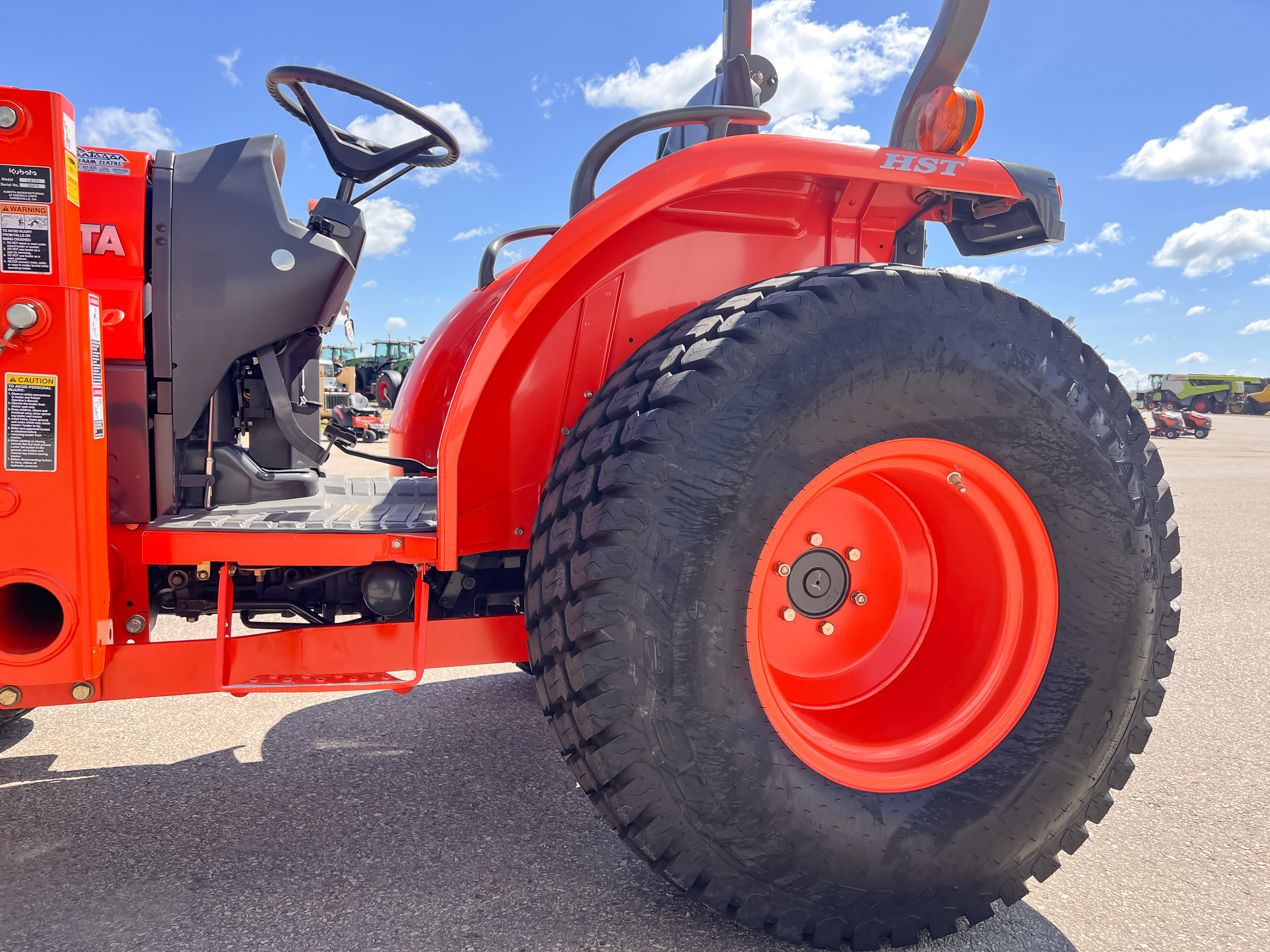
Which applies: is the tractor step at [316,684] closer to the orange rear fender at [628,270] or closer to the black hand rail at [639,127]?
the orange rear fender at [628,270]

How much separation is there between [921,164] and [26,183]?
1629 millimetres

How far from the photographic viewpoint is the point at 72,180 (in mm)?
1446

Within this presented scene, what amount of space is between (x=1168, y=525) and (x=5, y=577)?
2.20 meters

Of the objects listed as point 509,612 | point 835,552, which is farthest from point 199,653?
point 835,552

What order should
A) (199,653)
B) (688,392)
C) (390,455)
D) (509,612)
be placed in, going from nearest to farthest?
(688,392), (199,653), (509,612), (390,455)

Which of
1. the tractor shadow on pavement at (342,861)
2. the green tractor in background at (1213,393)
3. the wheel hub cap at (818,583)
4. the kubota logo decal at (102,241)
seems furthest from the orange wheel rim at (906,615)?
the green tractor in background at (1213,393)

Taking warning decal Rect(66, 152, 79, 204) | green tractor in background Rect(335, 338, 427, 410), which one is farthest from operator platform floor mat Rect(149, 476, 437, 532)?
green tractor in background Rect(335, 338, 427, 410)

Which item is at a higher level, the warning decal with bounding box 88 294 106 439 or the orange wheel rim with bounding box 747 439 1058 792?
the warning decal with bounding box 88 294 106 439

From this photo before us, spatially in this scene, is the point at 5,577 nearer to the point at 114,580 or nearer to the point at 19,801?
the point at 114,580

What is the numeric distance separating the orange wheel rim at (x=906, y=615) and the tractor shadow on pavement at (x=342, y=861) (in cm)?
36

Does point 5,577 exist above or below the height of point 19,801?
above

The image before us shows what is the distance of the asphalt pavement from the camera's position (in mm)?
1470

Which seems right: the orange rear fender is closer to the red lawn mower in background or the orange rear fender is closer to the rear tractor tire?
the rear tractor tire

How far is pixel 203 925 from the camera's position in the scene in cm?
145
